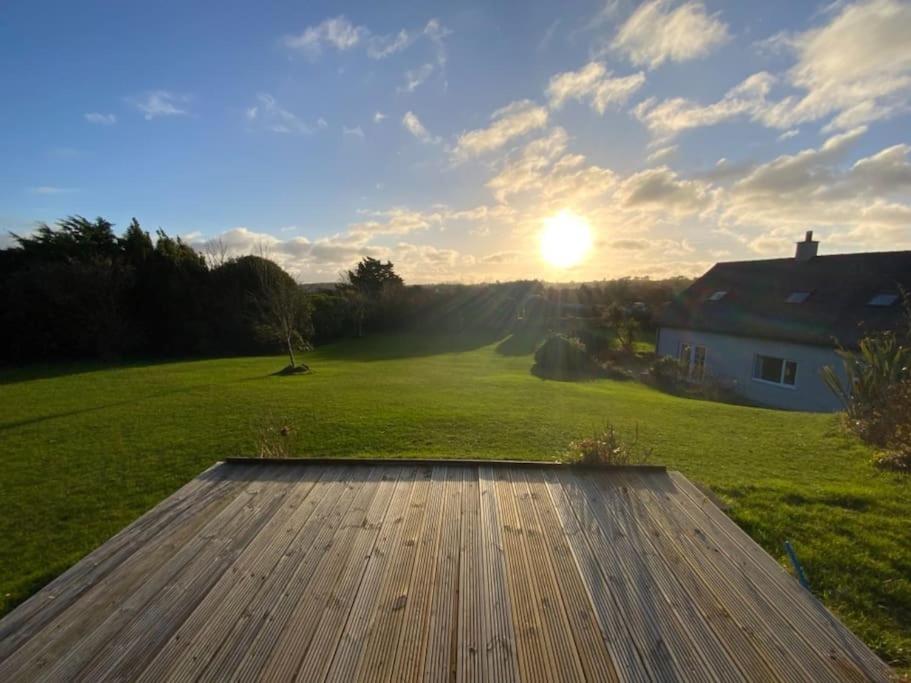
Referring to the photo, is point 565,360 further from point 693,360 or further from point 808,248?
point 808,248

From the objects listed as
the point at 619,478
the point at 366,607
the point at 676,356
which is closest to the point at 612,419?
the point at 619,478

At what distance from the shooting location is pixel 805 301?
1427 centimetres

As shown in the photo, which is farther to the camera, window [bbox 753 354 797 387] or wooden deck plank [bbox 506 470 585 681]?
window [bbox 753 354 797 387]

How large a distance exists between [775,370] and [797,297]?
3.10 meters

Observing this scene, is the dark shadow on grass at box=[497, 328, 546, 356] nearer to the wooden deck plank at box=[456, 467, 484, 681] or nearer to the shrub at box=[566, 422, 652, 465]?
the shrub at box=[566, 422, 652, 465]

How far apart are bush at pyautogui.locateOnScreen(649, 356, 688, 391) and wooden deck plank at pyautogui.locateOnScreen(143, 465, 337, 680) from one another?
49.2 ft

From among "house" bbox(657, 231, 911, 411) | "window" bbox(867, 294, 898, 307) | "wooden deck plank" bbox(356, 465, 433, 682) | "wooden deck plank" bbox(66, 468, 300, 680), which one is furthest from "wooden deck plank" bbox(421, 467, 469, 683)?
"window" bbox(867, 294, 898, 307)

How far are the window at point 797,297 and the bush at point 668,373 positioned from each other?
421 centimetres

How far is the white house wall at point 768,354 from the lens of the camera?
12258 millimetres

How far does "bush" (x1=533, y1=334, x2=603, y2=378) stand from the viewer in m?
16.5

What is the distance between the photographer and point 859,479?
4.64 m

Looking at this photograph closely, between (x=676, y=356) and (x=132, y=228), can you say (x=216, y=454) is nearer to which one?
(x=676, y=356)

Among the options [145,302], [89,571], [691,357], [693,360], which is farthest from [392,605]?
[145,302]

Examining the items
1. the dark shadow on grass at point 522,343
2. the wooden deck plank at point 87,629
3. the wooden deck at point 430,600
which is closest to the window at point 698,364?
the dark shadow on grass at point 522,343
